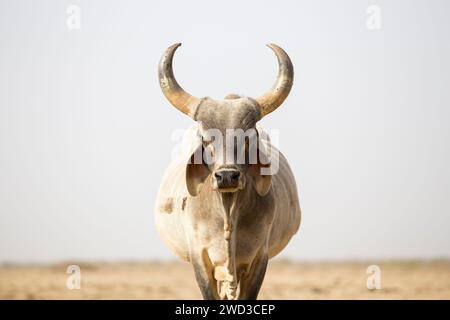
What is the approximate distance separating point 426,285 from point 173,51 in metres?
16.8

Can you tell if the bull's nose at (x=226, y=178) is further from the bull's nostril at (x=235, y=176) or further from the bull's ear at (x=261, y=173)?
→ the bull's ear at (x=261, y=173)

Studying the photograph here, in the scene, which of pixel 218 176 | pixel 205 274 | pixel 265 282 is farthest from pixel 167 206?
pixel 265 282

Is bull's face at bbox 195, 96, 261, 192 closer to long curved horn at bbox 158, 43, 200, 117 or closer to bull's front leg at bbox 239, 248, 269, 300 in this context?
long curved horn at bbox 158, 43, 200, 117

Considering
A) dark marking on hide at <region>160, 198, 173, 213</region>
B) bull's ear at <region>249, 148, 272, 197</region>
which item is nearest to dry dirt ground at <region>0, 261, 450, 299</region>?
dark marking on hide at <region>160, 198, 173, 213</region>

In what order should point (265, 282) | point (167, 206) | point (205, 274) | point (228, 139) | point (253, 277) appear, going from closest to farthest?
point (228, 139) < point (205, 274) < point (253, 277) < point (167, 206) < point (265, 282)

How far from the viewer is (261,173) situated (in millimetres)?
8359

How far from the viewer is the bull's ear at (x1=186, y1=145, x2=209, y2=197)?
27.0 feet

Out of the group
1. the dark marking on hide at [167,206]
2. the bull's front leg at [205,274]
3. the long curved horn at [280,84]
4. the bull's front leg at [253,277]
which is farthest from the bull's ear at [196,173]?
the dark marking on hide at [167,206]

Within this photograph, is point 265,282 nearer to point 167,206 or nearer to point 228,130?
point 167,206

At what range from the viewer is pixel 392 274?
28594 millimetres

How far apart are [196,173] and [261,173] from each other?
2.29 feet

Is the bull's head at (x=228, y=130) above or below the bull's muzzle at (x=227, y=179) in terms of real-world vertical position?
above

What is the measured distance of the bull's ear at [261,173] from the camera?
832 centimetres

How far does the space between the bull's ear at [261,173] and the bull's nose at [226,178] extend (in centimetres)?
67
